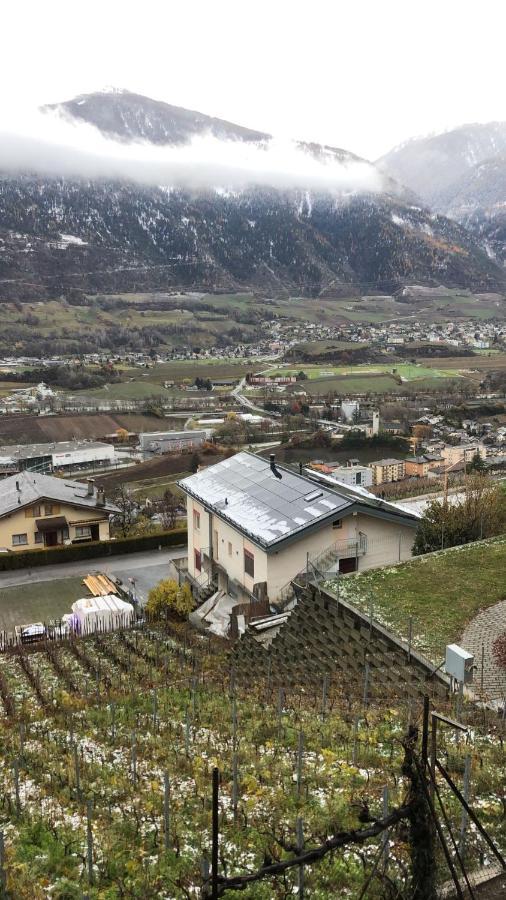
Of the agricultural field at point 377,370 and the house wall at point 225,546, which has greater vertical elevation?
the house wall at point 225,546

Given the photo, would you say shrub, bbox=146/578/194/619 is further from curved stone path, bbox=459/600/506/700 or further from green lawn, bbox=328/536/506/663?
curved stone path, bbox=459/600/506/700

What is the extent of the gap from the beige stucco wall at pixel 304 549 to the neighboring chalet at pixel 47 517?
32.3ft

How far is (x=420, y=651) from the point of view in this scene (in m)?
9.21

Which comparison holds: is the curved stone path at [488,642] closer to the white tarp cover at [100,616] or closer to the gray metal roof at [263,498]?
the gray metal roof at [263,498]

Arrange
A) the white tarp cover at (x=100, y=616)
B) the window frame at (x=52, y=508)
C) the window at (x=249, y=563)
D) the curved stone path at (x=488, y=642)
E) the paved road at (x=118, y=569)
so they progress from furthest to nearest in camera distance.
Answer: the window frame at (x=52, y=508) < the paved road at (x=118, y=569) < the white tarp cover at (x=100, y=616) < the window at (x=249, y=563) < the curved stone path at (x=488, y=642)

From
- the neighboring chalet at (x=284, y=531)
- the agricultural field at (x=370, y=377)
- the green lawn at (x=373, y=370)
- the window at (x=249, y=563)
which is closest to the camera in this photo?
the neighboring chalet at (x=284, y=531)

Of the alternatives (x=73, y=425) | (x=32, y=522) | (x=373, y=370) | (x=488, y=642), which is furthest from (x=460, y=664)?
(x=373, y=370)

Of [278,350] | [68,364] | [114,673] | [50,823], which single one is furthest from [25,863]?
[278,350]

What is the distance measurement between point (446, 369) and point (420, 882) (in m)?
109

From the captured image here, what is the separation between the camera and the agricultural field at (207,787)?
4.70 metres

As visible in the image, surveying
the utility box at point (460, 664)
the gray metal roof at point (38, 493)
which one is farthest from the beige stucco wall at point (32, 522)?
the utility box at point (460, 664)

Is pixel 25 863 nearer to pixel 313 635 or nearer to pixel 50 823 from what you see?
pixel 50 823

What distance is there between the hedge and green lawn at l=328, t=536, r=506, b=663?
1401 centimetres

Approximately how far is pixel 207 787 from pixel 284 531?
28.8 feet
